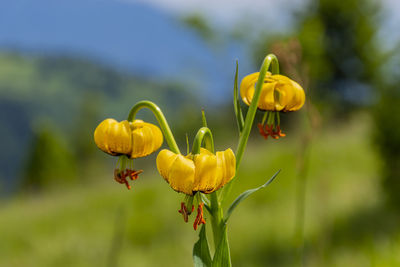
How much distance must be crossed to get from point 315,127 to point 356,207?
479 cm

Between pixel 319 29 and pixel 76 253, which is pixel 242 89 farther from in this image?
pixel 319 29

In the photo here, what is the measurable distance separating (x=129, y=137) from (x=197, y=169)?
9.2 inches

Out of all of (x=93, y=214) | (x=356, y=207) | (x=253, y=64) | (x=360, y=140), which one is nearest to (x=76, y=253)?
(x=93, y=214)

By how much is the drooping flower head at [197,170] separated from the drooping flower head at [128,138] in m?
0.14

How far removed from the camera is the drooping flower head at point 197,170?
0.88 metres

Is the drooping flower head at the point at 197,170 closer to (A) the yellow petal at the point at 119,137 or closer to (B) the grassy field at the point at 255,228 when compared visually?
(A) the yellow petal at the point at 119,137

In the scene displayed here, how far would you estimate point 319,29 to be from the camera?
1870 centimetres

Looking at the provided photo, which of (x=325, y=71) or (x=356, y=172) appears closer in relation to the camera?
(x=356, y=172)

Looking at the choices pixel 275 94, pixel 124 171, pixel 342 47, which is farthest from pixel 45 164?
pixel 275 94

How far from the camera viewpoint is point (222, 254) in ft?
3.29

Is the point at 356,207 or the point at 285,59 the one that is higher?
the point at 285,59

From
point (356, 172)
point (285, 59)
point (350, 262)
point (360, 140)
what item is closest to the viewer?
point (285, 59)

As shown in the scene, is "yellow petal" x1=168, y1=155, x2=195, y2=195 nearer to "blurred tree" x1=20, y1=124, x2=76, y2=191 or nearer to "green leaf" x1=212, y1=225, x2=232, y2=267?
"green leaf" x1=212, y1=225, x2=232, y2=267

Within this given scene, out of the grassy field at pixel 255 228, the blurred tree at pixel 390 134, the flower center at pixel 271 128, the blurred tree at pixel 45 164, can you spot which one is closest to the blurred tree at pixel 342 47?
the grassy field at pixel 255 228
